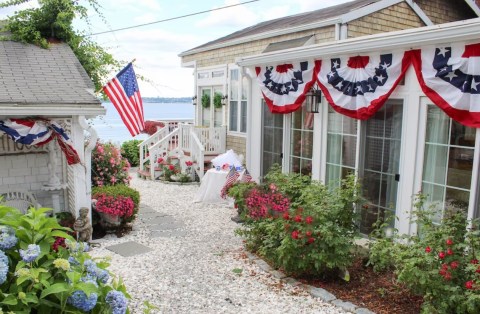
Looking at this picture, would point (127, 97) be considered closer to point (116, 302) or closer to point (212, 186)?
point (212, 186)

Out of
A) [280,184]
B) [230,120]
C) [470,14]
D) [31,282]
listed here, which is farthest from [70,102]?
[470,14]

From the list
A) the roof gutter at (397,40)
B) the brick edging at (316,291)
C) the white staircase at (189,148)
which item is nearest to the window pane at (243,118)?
the white staircase at (189,148)

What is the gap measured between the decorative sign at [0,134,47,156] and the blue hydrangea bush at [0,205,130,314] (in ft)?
14.9

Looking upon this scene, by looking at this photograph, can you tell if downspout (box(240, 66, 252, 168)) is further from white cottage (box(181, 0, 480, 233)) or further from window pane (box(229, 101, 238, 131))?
window pane (box(229, 101, 238, 131))

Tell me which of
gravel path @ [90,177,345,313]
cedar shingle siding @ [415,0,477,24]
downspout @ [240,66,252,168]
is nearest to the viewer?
gravel path @ [90,177,345,313]

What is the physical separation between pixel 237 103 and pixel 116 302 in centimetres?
955

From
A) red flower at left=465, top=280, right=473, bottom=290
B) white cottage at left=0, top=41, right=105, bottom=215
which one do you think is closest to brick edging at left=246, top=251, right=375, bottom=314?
red flower at left=465, top=280, right=473, bottom=290

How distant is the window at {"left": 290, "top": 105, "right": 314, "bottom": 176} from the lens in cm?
716

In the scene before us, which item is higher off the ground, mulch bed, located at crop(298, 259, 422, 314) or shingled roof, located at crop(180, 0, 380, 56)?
shingled roof, located at crop(180, 0, 380, 56)

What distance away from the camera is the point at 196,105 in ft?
45.1

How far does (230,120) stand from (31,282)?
999 cm

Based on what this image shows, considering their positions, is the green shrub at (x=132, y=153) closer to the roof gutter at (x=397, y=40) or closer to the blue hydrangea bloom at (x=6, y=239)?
the roof gutter at (x=397, y=40)

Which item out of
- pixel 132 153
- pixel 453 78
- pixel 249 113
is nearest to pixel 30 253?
pixel 453 78

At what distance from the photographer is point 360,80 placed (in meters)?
5.82
